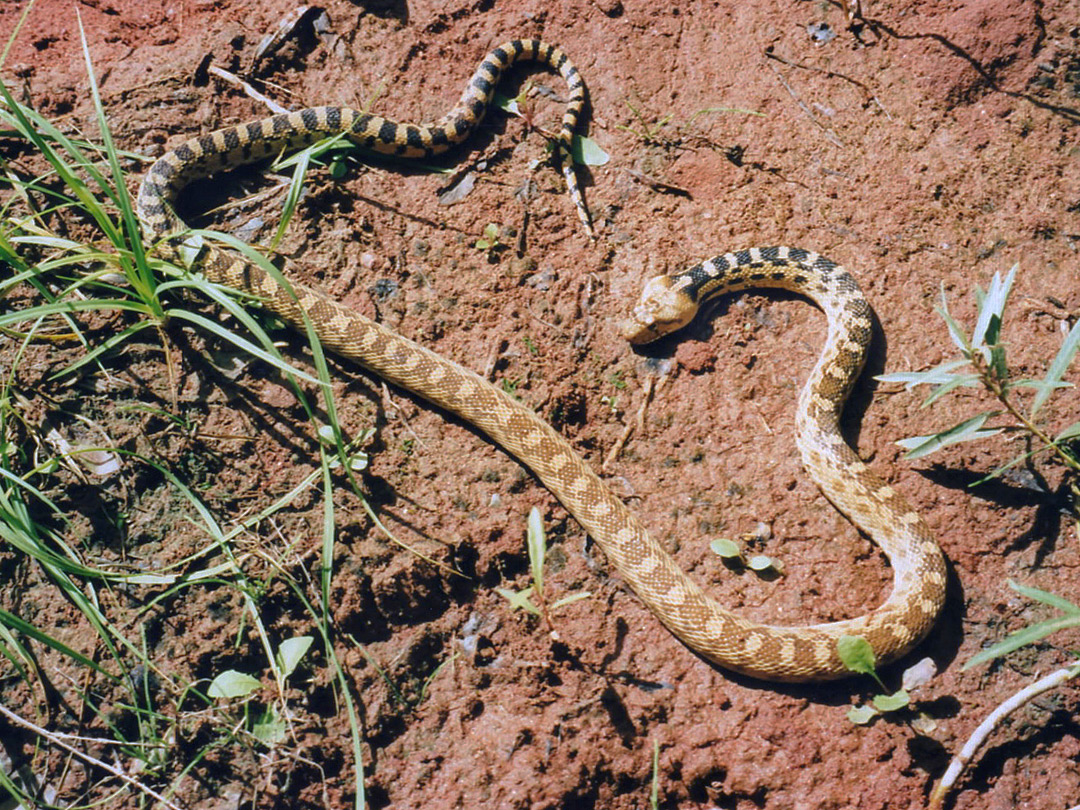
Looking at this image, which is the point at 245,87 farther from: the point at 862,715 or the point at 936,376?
the point at 862,715

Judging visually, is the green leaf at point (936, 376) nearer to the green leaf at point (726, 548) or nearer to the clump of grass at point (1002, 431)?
the clump of grass at point (1002, 431)

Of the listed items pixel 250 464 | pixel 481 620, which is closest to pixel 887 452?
pixel 481 620

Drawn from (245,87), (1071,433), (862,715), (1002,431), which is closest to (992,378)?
(1071,433)

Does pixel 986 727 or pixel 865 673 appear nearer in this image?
pixel 986 727

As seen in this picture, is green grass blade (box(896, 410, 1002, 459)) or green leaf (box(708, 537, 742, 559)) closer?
green grass blade (box(896, 410, 1002, 459))

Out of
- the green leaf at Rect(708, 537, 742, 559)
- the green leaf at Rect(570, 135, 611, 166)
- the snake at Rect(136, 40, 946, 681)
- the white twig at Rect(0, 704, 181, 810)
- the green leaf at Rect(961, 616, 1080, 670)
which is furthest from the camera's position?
the green leaf at Rect(570, 135, 611, 166)

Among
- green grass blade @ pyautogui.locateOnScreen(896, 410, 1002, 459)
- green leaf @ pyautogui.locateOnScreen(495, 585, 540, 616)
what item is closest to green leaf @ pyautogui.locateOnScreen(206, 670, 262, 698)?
green leaf @ pyautogui.locateOnScreen(495, 585, 540, 616)

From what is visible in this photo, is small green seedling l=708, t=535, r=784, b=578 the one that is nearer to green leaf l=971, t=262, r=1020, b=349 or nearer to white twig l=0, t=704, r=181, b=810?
green leaf l=971, t=262, r=1020, b=349
